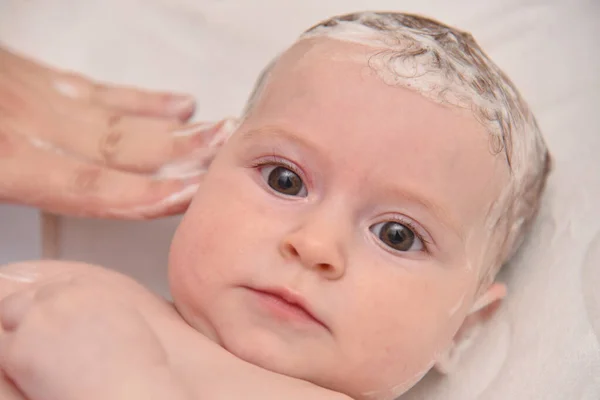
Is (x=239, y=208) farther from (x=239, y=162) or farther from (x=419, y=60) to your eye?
(x=419, y=60)

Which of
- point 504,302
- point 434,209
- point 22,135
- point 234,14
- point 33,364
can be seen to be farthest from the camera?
point 234,14

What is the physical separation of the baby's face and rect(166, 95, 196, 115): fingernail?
420mm

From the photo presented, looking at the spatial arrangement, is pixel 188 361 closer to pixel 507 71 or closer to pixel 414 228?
pixel 414 228

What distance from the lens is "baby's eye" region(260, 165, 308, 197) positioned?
0.76 metres

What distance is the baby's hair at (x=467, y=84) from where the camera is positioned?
2.47 ft

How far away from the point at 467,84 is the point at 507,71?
459 millimetres

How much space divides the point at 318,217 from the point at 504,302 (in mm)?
379

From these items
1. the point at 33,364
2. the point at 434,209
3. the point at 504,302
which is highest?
the point at 434,209

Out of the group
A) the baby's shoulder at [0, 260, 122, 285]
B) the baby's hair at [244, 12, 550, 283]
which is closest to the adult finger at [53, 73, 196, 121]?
the baby's hair at [244, 12, 550, 283]

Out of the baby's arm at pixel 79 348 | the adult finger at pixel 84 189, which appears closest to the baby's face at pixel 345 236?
the baby's arm at pixel 79 348

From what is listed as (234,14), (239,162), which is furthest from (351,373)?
(234,14)

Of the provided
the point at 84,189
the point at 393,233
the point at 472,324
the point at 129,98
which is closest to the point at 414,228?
the point at 393,233

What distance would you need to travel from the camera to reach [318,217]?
708 mm

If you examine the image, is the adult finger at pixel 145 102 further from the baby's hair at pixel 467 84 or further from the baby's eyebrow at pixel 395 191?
the baby's eyebrow at pixel 395 191
